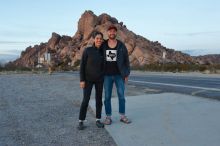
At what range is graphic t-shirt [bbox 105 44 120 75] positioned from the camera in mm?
8922

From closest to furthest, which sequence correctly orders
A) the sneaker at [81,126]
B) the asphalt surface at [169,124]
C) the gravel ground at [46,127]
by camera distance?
the asphalt surface at [169,124] < the gravel ground at [46,127] < the sneaker at [81,126]

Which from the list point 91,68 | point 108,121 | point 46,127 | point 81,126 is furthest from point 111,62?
point 46,127

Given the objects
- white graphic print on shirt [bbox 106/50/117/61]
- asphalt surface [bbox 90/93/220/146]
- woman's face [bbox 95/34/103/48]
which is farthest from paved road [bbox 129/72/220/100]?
woman's face [bbox 95/34/103/48]

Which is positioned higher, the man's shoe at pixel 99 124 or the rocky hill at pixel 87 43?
the rocky hill at pixel 87 43

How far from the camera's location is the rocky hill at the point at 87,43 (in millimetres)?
78812

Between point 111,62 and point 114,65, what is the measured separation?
0.09 metres

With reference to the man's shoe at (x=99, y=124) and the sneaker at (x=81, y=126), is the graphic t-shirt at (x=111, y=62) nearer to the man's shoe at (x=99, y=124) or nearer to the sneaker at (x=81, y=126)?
the man's shoe at (x=99, y=124)

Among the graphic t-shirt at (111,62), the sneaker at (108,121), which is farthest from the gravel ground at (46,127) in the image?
the graphic t-shirt at (111,62)

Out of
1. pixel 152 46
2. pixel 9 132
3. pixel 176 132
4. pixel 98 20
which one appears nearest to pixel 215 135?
pixel 176 132

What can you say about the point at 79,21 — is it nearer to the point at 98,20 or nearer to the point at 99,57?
the point at 98,20

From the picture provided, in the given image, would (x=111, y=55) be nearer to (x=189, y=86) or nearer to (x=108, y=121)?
(x=108, y=121)

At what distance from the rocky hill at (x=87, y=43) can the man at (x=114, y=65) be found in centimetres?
6628

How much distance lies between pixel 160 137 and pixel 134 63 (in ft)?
230

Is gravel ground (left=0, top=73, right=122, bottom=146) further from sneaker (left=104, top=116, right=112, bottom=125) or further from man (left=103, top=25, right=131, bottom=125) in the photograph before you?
man (left=103, top=25, right=131, bottom=125)
